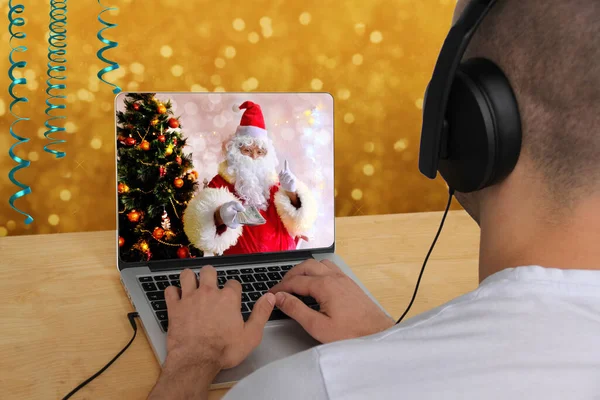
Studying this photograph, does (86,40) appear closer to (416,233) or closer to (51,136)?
(51,136)

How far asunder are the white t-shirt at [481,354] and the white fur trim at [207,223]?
58 centimetres

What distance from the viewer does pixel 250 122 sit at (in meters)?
1.07

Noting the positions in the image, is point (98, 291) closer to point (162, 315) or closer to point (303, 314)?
point (162, 315)

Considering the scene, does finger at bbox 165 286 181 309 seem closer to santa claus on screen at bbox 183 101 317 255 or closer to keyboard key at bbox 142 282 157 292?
keyboard key at bbox 142 282 157 292

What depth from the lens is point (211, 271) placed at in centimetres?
89

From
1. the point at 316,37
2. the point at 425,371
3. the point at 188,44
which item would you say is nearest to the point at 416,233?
the point at 316,37

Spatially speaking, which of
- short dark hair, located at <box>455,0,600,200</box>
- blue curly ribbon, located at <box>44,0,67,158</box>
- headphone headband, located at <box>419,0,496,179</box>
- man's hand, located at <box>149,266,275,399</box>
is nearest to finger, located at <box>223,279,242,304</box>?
man's hand, located at <box>149,266,275,399</box>

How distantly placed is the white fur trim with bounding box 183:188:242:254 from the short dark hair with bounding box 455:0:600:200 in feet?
2.00

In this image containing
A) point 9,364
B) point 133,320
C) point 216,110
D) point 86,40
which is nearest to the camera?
point 9,364

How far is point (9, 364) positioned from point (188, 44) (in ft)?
2.42

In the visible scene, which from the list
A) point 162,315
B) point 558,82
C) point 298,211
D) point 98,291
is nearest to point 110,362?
point 162,315

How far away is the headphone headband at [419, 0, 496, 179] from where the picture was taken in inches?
21.4

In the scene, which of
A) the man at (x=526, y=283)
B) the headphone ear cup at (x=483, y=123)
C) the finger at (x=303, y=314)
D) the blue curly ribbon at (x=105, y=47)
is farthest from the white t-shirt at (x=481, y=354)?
the blue curly ribbon at (x=105, y=47)

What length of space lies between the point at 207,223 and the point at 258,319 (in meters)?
0.29
